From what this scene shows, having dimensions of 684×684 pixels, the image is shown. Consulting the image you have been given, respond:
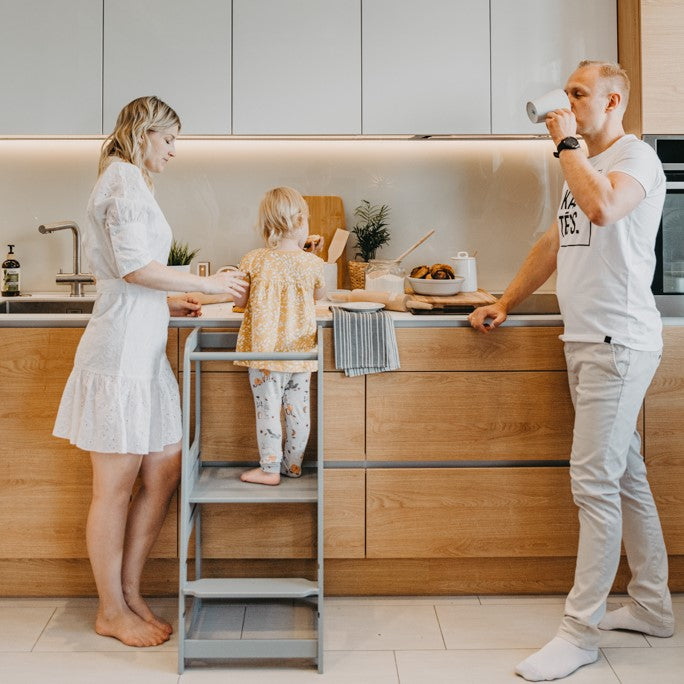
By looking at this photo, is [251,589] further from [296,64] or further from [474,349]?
[296,64]

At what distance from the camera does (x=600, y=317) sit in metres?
2.30

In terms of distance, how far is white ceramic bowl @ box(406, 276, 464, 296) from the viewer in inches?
117

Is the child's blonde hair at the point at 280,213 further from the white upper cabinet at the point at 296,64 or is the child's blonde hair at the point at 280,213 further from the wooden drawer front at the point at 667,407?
the wooden drawer front at the point at 667,407

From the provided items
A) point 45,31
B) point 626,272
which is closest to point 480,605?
point 626,272

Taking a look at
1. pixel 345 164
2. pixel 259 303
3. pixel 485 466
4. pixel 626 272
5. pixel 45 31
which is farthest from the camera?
pixel 345 164

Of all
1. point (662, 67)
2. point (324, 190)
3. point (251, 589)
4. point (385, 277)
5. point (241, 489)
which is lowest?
point (251, 589)

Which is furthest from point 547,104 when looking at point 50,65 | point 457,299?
point 50,65

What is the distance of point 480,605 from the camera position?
9.05 feet

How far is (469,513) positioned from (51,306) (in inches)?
68.0

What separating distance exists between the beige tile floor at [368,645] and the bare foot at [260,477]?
429mm

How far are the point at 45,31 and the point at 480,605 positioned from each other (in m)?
2.46

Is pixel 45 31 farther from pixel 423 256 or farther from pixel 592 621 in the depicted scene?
pixel 592 621

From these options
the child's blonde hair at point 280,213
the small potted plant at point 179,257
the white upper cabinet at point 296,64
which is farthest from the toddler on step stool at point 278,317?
the small potted plant at point 179,257

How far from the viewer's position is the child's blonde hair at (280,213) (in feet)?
8.40
